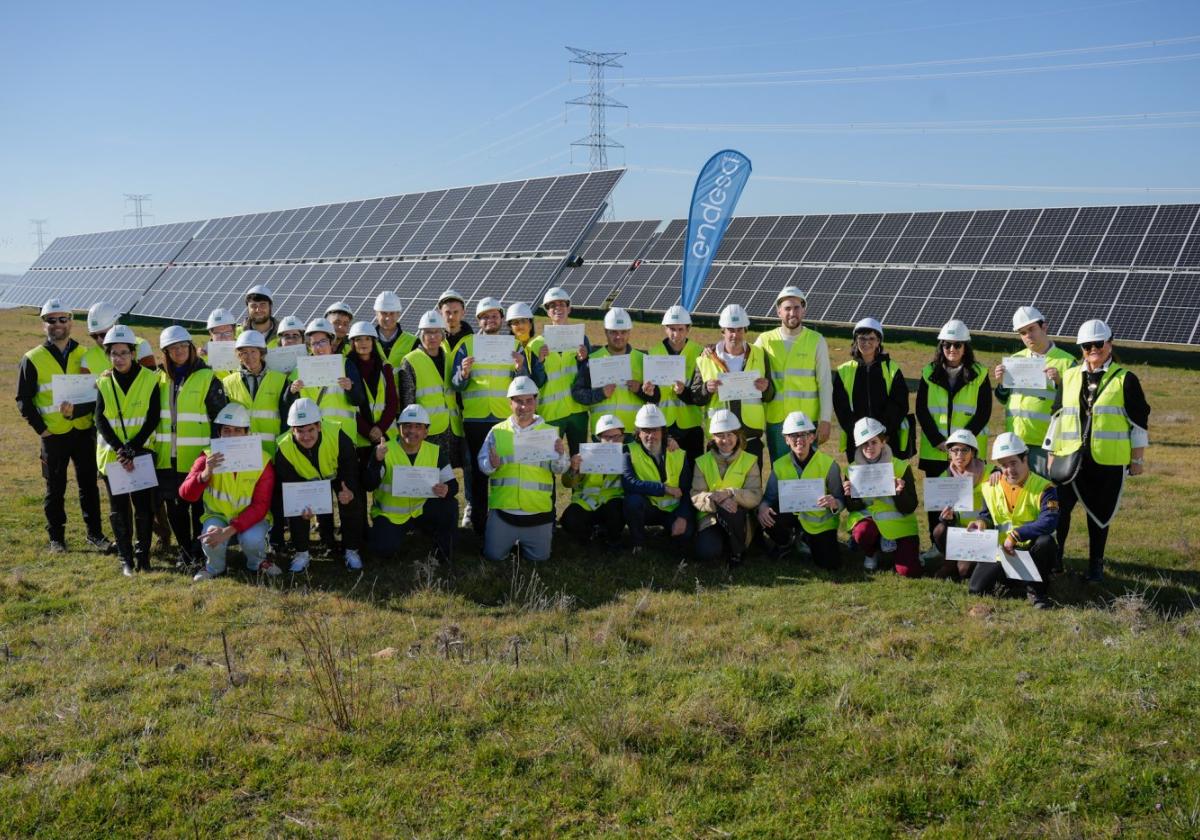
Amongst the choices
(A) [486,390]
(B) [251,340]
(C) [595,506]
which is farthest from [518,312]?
(B) [251,340]

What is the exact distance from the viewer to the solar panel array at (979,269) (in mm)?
22734

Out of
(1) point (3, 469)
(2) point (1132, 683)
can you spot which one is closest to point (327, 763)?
(2) point (1132, 683)

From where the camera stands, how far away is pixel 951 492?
7.92 meters

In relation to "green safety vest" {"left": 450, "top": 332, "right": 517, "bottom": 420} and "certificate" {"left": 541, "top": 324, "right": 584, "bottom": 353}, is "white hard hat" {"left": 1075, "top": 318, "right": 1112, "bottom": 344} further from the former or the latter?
"green safety vest" {"left": 450, "top": 332, "right": 517, "bottom": 420}

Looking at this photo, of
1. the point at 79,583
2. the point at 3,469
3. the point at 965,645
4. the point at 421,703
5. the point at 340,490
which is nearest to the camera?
the point at 421,703

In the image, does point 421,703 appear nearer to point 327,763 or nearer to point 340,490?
point 327,763

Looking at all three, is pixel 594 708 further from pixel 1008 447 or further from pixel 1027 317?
pixel 1027 317

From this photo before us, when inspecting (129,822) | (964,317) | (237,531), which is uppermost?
(964,317)

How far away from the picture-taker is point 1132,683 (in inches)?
208

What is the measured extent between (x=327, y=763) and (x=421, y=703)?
67cm

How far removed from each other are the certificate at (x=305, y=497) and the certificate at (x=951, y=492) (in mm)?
5153

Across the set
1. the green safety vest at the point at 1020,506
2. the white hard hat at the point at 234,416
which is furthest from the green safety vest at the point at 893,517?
the white hard hat at the point at 234,416

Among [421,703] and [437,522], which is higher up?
[437,522]

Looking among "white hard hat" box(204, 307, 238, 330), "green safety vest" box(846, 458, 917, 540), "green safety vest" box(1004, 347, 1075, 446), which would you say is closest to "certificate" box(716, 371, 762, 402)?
"green safety vest" box(846, 458, 917, 540)
